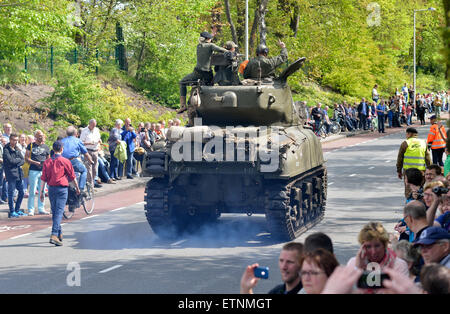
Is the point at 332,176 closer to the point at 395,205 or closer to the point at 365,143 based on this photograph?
the point at 395,205

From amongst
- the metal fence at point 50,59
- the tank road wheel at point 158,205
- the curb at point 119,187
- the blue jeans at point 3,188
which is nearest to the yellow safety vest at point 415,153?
the tank road wheel at point 158,205

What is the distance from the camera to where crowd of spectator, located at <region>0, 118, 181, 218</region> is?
58.6ft

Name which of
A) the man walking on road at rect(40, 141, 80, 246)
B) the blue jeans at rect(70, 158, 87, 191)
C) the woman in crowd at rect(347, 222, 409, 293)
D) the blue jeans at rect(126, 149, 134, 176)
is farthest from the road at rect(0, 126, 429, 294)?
the blue jeans at rect(126, 149, 134, 176)

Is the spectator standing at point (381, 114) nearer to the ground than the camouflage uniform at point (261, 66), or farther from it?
nearer to the ground

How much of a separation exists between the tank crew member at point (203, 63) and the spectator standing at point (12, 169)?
3.85 m

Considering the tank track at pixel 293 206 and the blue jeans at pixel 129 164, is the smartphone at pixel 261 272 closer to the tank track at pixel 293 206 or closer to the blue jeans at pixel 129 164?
the tank track at pixel 293 206

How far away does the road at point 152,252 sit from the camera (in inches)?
439

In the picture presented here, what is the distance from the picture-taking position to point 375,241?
21.8 ft

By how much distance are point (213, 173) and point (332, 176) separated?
11.8m

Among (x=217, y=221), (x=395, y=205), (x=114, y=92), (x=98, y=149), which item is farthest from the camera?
(x=114, y=92)

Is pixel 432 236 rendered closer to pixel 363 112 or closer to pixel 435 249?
pixel 435 249

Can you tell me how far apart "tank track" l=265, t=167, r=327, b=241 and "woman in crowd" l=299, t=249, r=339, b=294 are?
353 inches
